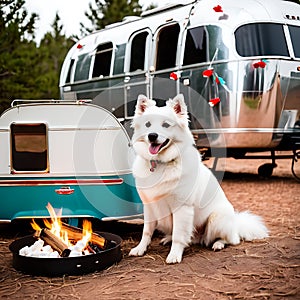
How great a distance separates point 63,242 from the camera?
12.7ft

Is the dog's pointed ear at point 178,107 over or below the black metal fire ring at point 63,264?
over

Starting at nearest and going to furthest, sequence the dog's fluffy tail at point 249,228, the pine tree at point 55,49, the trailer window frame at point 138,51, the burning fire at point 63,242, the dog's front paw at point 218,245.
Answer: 1. the burning fire at point 63,242
2. the dog's front paw at point 218,245
3. the dog's fluffy tail at point 249,228
4. the trailer window frame at point 138,51
5. the pine tree at point 55,49

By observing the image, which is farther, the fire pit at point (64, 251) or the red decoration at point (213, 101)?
the red decoration at point (213, 101)

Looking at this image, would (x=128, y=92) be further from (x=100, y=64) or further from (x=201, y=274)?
(x=201, y=274)

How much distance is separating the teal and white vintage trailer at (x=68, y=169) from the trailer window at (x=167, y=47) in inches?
165

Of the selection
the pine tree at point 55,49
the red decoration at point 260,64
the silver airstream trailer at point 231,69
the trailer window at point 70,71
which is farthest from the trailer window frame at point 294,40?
the pine tree at point 55,49

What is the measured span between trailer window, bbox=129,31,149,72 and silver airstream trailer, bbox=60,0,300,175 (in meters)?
0.15

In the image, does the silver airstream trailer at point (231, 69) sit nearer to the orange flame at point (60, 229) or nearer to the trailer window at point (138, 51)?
the trailer window at point (138, 51)

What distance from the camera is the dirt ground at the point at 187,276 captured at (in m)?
3.20

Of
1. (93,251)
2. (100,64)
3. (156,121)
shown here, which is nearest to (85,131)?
(156,121)

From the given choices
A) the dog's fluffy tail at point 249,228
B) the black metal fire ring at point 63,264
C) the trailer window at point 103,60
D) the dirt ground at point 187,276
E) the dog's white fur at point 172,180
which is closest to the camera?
the dirt ground at point 187,276

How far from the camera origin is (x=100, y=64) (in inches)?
397

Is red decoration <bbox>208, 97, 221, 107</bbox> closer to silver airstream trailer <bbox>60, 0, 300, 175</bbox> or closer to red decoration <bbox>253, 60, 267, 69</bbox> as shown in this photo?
silver airstream trailer <bbox>60, 0, 300, 175</bbox>

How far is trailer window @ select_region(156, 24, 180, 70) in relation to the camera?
27.8ft
